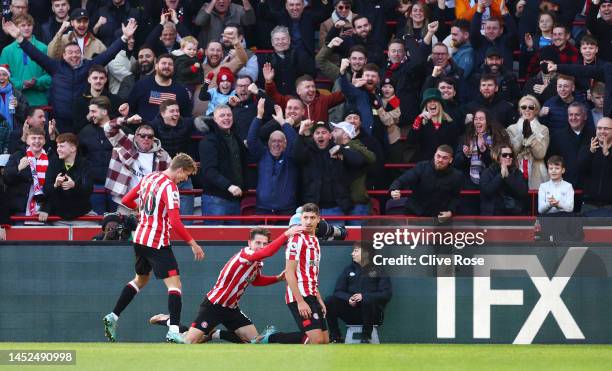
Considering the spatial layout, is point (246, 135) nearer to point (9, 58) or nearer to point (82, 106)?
point (82, 106)

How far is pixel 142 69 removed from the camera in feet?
61.5

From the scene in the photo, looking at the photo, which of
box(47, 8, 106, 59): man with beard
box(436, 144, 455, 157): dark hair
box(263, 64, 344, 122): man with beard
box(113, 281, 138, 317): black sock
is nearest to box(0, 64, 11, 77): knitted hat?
box(47, 8, 106, 59): man with beard

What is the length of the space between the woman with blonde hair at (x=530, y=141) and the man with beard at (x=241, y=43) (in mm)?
3391

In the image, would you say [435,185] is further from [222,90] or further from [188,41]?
[188,41]

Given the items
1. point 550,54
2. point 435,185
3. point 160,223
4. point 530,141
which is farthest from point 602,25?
point 160,223

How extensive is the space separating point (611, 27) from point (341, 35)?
3574mm

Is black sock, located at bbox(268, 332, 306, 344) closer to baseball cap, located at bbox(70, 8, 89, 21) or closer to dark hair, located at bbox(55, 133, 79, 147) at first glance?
dark hair, located at bbox(55, 133, 79, 147)

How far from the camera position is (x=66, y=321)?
17.0 meters

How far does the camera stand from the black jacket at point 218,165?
677 inches

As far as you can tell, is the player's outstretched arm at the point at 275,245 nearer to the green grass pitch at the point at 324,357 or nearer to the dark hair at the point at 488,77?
the green grass pitch at the point at 324,357

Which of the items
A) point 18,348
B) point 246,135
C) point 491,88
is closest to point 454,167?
point 491,88

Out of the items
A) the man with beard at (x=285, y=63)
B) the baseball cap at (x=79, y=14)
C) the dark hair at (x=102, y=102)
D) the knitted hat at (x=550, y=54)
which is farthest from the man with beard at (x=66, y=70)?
the knitted hat at (x=550, y=54)

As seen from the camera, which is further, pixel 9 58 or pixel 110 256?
pixel 9 58

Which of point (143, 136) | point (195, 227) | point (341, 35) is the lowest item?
point (195, 227)
